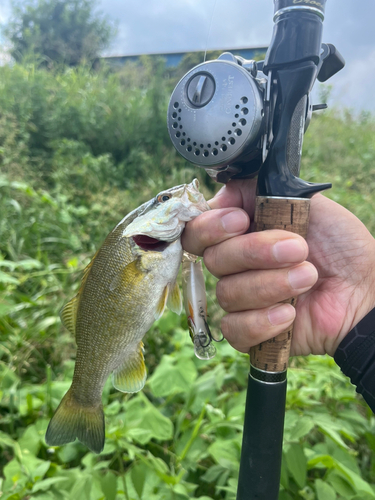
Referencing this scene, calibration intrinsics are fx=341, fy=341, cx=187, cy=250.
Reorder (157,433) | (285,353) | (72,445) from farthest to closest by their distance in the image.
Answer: (72,445) → (157,433) → (285,353)

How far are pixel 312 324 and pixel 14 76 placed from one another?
663cm

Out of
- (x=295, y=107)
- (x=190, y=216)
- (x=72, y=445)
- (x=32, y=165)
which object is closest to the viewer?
(x=295, y=107)

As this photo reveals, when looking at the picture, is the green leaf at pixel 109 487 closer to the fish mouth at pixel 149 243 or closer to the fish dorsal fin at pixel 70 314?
the fish dorsal fin at pixel 70 314

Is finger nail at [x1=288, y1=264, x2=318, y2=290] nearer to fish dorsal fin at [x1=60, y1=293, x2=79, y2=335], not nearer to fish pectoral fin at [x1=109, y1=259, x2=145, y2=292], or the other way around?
fish pectoral fin at [x1=109, y1=259, x2=145, y2=292]

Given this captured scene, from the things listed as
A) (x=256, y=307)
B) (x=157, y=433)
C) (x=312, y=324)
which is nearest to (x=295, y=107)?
(x=256, y=307)

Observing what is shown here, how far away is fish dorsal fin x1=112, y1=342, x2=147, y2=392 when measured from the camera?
1.15m

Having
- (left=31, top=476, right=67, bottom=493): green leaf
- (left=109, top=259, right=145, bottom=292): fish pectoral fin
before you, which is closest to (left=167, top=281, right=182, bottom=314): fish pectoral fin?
(left=109, top=259, right=145, bottom=292): fish pectoral fin

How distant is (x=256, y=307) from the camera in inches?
42.4

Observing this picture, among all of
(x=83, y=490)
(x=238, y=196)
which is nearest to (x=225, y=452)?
(x=83, y=490)

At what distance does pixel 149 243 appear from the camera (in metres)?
1.16

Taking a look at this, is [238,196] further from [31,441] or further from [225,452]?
[31,441]

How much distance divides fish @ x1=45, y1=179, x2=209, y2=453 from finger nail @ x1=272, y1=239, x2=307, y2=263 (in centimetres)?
33

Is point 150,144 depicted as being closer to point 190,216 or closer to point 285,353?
point 190,216

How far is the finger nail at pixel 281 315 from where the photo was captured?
1015 mm
